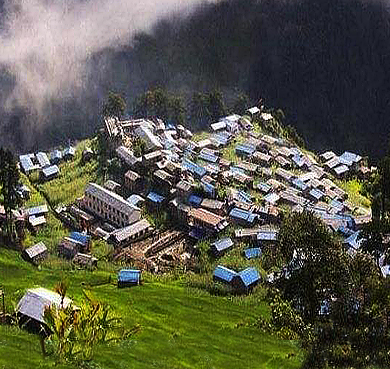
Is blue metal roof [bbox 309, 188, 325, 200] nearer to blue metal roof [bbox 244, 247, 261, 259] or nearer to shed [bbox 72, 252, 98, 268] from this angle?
blue metal roof [bbox 244, 247, 261, 259]

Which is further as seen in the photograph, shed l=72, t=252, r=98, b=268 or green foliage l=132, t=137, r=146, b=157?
green foliage l=132, t=137, r=146, b=157

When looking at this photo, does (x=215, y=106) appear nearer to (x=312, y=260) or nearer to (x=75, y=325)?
(x=312, y=260)

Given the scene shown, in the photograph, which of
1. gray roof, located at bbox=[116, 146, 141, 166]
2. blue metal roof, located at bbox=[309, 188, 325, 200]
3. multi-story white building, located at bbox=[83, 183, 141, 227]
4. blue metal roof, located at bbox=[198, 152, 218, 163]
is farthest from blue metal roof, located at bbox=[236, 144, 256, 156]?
multi-story white building, located at bbox=[83, 183, 141, 227]

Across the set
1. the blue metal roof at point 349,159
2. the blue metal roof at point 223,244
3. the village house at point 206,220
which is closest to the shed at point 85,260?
the village house at point 206,220

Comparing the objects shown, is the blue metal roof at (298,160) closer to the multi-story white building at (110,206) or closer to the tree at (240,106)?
the tree at (240,106)

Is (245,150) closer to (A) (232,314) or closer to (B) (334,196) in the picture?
(B) (334,196)
